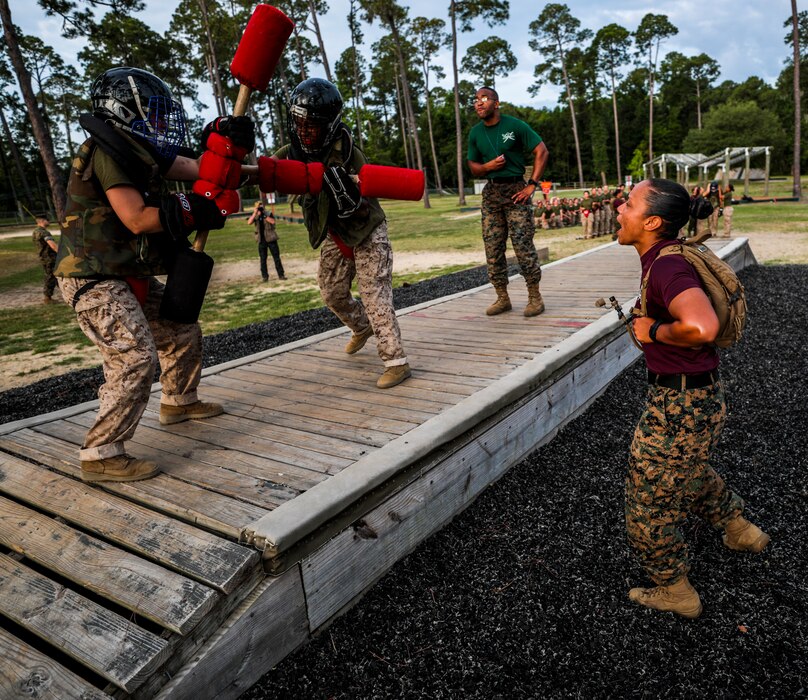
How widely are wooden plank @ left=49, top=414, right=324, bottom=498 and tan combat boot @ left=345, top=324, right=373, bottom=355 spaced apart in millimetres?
1868

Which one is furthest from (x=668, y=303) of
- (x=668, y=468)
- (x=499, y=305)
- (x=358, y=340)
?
(x=499, y=305)

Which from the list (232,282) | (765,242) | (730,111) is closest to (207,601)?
(232,282)

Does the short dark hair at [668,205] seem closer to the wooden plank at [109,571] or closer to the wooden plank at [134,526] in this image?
the wooden plank at [134,526]

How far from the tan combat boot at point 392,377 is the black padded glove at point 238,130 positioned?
189 cm

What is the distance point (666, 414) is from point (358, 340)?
3152 millimetres

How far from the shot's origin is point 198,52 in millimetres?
49031

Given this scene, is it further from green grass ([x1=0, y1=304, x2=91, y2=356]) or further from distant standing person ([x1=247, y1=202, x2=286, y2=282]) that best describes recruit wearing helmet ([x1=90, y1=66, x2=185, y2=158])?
distant standing person ([x1=247, y1=202, x2=286, y2=282])

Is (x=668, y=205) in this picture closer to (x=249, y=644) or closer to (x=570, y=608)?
(x=570, y=608)

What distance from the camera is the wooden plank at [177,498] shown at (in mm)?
2547

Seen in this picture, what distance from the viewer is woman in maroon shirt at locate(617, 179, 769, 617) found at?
2.37 meters

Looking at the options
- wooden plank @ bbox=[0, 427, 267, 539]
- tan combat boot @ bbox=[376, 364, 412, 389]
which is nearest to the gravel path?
wooden plank @ bbox=[0, 427, 267, 539]

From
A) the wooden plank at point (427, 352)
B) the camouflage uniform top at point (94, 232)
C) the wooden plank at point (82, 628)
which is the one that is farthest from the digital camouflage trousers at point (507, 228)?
the wooden plank at point (82, 628)

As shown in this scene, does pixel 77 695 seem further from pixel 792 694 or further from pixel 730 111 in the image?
pixel 730 111

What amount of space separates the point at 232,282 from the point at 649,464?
45.5ft
